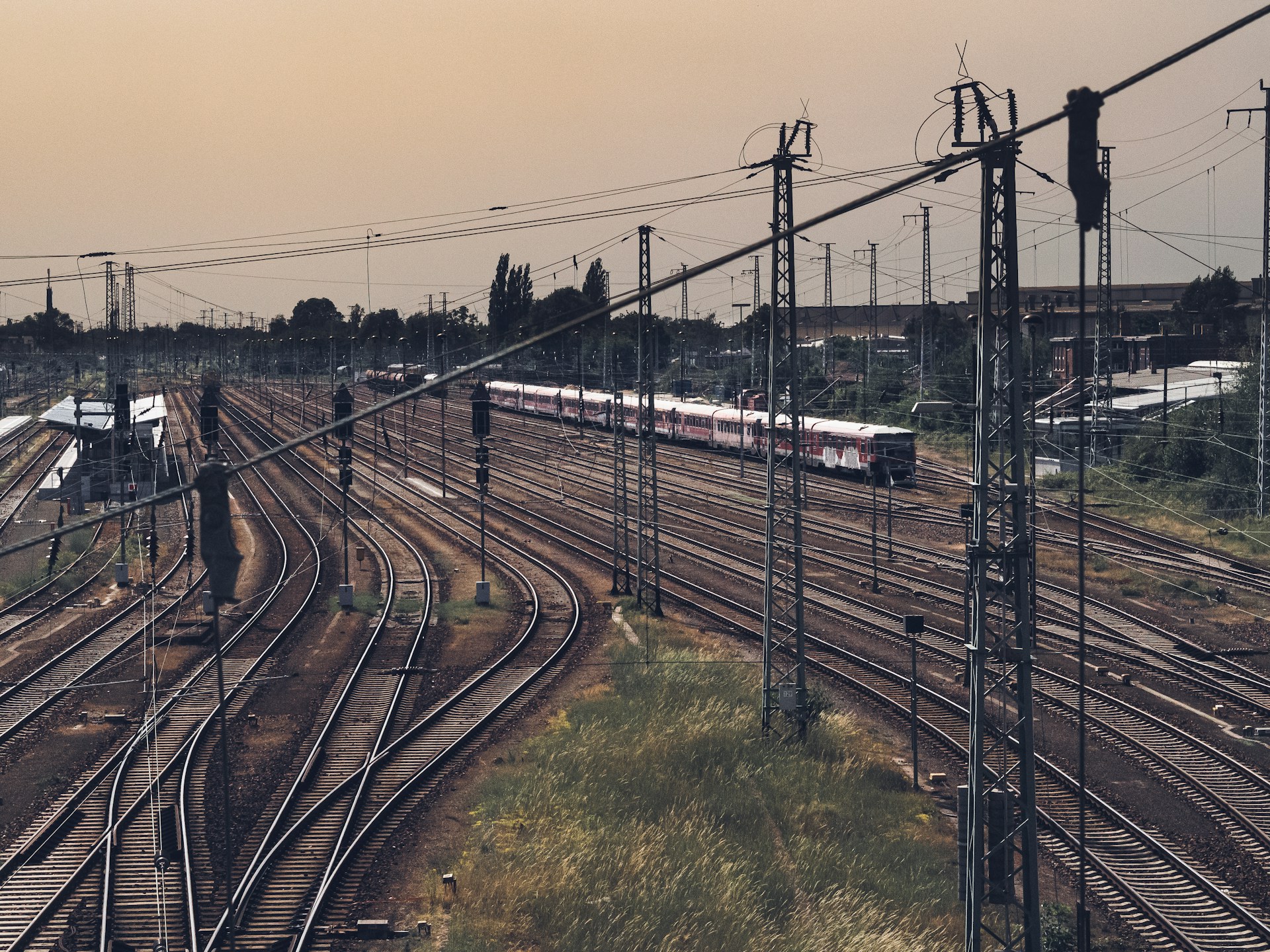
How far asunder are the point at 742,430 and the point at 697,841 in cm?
3952

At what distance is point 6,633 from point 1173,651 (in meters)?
27.6

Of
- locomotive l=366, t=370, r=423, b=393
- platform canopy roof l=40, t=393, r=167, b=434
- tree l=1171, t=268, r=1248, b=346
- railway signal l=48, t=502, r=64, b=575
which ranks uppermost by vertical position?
tree l=1171, t=268, r=1248, b=346

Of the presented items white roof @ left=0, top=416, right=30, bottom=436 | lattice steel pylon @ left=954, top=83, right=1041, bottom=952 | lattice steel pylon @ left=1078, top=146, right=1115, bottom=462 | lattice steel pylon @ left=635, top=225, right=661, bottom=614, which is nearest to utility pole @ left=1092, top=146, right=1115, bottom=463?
lattice steel pylon @ left=1078, top=146, right=1115, bottom=462

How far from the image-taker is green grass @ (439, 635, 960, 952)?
607 inches

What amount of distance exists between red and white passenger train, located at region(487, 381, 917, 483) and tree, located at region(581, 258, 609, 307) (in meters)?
19.5

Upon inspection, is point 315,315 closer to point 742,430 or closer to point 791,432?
point 742,430

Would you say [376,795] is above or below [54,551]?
below

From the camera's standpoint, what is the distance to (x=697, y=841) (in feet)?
59.4

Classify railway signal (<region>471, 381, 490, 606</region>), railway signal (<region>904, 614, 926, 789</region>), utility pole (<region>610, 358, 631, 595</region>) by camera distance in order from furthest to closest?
railway signal (<region>471, 381, 490, 606</region>), utility pole (<region>610, 358, 631, 595</region>), railway signal (<region>904, 614, 926, 789</region>)

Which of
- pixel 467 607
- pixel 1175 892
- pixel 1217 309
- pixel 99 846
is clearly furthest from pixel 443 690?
pixel 1217 309

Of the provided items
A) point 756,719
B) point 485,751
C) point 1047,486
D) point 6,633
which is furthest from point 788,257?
point 1047,486

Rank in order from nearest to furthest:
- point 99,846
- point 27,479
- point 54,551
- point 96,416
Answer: point 99,846 < point 54,551 < point 96,416 < point 27,479

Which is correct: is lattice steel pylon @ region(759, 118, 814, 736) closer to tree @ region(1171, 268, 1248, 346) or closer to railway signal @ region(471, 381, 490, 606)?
railway signal @ region(471, 381, 490, 606)

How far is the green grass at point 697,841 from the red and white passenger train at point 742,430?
1666 centimetres
